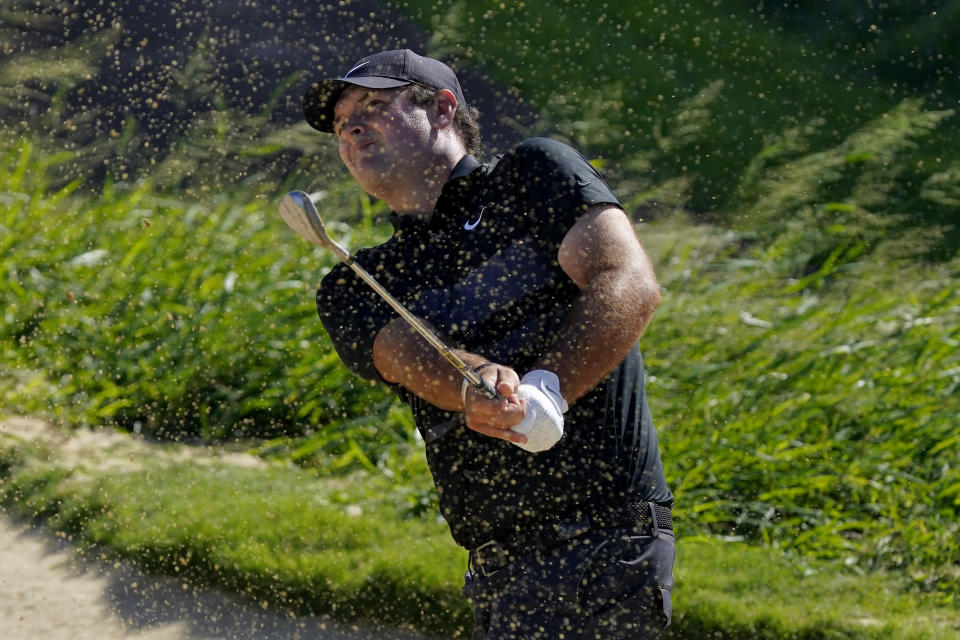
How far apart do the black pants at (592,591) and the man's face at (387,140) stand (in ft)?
2.40

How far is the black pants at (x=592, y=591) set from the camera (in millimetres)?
2176

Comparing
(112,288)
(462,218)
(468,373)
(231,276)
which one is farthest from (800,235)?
(468,373)

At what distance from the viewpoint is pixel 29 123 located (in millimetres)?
7270

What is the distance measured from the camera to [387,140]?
2402 millimetres

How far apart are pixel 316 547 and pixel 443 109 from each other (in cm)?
183

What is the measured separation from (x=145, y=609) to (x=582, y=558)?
2056 mm

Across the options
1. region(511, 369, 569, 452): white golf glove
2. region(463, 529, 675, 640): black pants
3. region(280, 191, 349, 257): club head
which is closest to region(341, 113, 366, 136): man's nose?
region(280, 191, 349, 257): club head

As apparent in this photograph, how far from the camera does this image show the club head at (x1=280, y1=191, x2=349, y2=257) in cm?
189

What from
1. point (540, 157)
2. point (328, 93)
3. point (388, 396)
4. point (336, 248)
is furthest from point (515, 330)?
point (388, 396)

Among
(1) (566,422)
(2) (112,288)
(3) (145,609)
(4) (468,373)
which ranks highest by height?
(4) (468,373)

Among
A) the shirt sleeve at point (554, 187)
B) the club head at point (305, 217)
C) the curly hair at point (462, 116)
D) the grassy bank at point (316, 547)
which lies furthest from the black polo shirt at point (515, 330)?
the grassy bank at point (316, 547)

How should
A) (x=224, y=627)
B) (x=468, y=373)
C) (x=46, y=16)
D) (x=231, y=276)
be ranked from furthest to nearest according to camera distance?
(x=46, y=16) < (x=231, y=276) < (x=224, y=627) < (x=468, y=373)

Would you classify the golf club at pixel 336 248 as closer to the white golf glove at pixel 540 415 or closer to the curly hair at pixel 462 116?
the white golf glove at pixel 540 415

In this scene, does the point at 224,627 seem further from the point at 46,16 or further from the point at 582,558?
the point at 46,16
